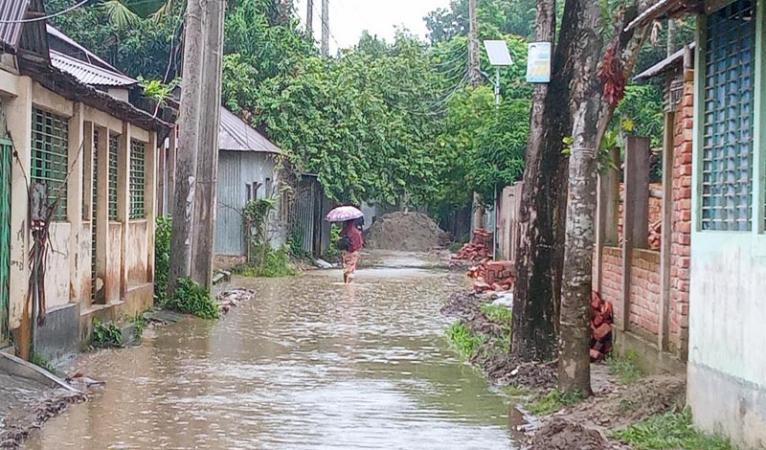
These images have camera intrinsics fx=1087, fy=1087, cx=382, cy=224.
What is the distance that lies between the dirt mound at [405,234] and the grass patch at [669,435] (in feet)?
124

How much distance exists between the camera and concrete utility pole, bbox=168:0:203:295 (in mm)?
18344

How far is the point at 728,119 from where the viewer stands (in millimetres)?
8188

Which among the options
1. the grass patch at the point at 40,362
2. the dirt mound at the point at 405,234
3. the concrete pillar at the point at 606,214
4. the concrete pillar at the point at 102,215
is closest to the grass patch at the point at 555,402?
the concrete pillar at the point at 606,214

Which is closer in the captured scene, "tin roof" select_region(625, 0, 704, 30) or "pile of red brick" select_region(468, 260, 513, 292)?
"tin roof" select_region(625, 0, 704, 30)

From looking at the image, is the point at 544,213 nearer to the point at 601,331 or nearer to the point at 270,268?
the point at 601,331

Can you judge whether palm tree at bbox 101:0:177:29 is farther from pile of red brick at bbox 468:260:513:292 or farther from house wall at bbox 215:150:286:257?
pile of red brick at bbox 468:260:513:292

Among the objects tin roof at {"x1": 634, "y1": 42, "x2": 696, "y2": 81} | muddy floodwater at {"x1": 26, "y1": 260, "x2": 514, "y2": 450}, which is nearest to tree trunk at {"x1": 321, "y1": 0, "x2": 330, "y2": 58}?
muddy floodwater at {"x1": 26, "y1": 260, "x2": 514, "y2": 450}

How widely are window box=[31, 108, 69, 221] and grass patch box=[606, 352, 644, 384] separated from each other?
21.7 feet

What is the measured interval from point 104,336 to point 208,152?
19.6 ft

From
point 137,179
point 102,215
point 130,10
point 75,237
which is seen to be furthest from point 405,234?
point 75,237

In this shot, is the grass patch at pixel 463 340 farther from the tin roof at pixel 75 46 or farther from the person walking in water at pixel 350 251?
the tin roof at pixel 75 46

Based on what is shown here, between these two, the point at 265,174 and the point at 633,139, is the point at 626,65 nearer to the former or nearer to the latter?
the point at 633,139

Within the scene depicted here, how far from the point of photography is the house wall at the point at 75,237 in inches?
447

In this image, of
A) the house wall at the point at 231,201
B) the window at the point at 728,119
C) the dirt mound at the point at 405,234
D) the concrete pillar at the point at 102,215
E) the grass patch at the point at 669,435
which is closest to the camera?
the window at the point at 728,119
